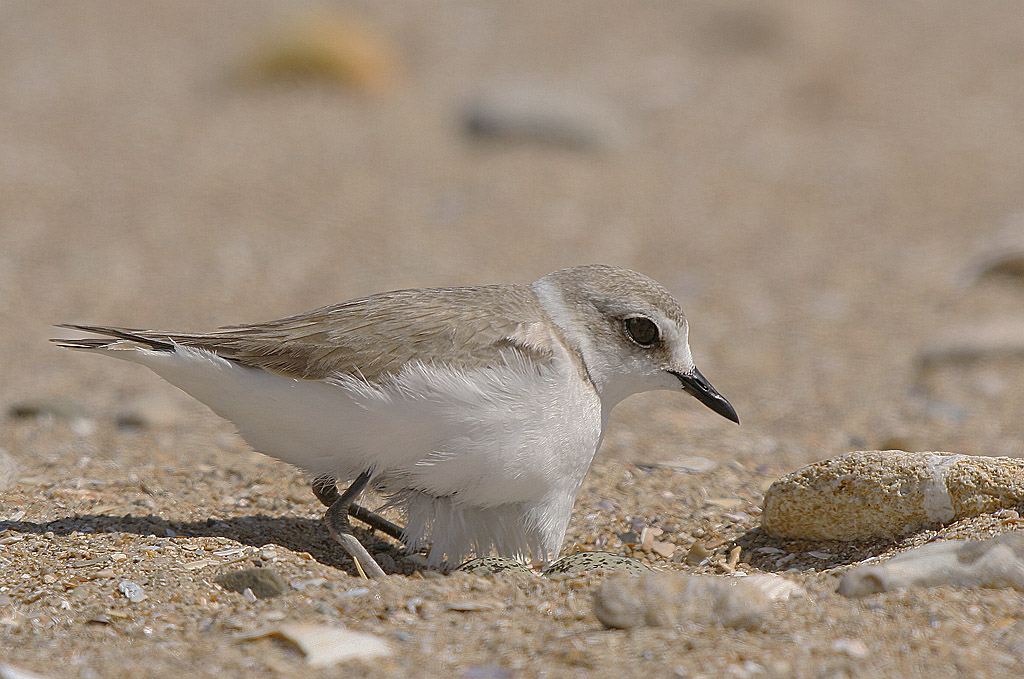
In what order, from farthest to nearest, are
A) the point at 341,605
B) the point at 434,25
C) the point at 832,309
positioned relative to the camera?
the point at 434,25
the point at 832,309
the point at 341,605

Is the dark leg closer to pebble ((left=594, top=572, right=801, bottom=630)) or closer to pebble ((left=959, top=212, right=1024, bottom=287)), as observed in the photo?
pebble ((left=594, top=572, right=801, bottom=630))

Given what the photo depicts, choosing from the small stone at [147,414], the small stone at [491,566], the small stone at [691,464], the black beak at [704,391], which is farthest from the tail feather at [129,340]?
the small stone at [691,464]

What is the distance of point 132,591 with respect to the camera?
3273 millimetres

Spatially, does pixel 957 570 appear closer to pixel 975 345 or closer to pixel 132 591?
pixel 132 591

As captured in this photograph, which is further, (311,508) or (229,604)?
(311,508)

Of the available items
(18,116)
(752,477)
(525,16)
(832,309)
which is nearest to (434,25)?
(525,16)

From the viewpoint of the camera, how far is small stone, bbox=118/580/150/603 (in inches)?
127

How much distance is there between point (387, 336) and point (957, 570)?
1825 millimetres

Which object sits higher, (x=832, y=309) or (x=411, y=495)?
(x=832, y=309)

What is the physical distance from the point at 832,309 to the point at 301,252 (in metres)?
3.86

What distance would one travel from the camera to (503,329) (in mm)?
3633

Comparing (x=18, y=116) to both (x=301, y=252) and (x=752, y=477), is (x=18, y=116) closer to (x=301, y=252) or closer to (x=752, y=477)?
(x=301, y=252)

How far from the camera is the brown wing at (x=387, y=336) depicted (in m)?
3.54

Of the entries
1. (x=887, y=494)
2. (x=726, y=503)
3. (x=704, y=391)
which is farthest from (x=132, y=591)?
(x=887, y=494)
